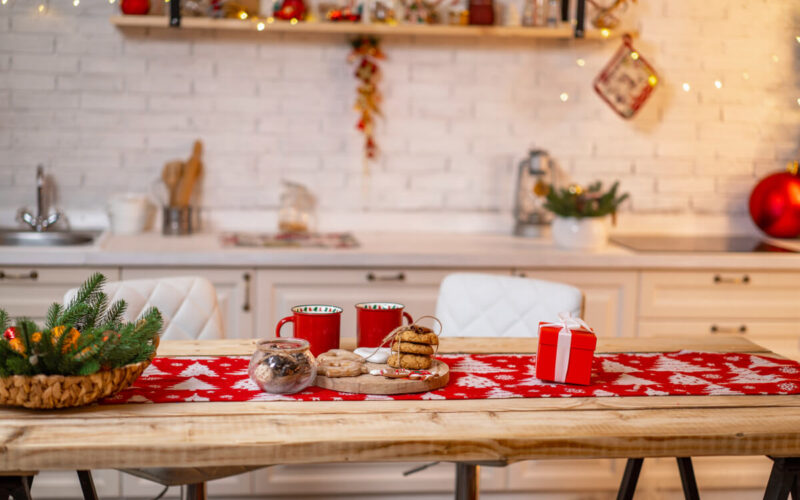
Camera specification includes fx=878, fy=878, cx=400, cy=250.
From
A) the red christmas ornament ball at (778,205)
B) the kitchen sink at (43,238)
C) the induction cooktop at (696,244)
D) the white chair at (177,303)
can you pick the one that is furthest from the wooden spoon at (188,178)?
the red christmas ornament ball at (778,205)

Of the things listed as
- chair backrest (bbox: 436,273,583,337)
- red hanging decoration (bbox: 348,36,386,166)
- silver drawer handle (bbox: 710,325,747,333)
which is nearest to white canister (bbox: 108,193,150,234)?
red hanging decoration (bbox: 348,36,386,166)

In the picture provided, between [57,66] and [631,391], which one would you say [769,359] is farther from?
[57,66]

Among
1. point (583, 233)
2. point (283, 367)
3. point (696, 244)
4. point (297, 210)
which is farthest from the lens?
point (297, 210)

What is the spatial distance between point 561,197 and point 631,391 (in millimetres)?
1756

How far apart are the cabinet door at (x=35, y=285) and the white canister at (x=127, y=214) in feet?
1.57

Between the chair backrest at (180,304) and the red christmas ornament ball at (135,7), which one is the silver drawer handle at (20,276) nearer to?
the chair backrest at (180,304)

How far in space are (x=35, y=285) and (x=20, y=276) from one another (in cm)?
6

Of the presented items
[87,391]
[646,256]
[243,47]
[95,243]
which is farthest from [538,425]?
[243,47]

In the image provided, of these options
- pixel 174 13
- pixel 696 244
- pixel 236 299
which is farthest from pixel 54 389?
pixel 696 244

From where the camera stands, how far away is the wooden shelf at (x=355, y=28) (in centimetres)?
336

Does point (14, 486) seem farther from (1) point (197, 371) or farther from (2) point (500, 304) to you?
(2) point (500, 304)

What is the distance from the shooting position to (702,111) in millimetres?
3801

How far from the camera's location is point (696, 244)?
350 cm

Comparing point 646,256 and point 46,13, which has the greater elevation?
point 46,13
